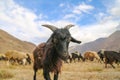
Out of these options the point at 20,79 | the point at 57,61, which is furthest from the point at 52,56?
the point at 20,79

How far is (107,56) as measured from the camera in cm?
2853

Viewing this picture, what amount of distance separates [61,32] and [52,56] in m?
1.17

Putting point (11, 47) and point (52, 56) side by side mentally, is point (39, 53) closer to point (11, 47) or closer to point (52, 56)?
point (52, 56)

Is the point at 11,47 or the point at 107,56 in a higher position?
the point at 11,47

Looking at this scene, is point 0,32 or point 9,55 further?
point 0,32

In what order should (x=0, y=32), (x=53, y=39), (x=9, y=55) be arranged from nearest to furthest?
(x=53, y=39), (x=9, y=55), (x=0, y=32)

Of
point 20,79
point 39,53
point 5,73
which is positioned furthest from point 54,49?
point 5,73

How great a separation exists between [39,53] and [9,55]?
32068 millimetres

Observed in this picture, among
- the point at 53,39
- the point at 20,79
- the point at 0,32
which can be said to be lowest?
the point at 20,79

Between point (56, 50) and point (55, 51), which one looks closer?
point (56, 50)

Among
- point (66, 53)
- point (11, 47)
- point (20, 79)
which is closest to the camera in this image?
point (66, 53)

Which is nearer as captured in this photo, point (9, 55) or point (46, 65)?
point (46, 65)

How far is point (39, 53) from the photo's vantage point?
12.5m

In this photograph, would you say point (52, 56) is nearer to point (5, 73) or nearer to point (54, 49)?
point (54, 49)
